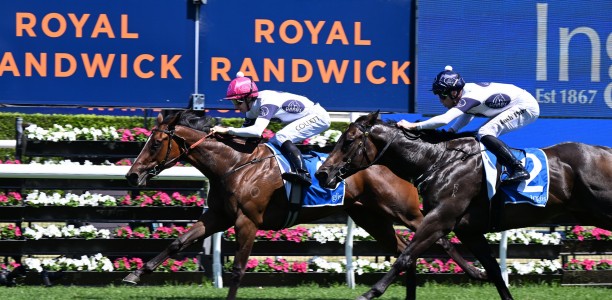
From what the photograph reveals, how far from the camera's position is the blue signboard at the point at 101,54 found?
9.59 metres

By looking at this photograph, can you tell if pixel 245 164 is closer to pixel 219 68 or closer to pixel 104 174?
pixel 104 174

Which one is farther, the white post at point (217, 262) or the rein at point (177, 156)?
the white post at point (217, 262)

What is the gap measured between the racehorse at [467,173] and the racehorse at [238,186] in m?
0.58

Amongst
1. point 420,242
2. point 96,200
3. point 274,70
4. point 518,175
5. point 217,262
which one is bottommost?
point 217,262

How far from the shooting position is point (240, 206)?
7629mm

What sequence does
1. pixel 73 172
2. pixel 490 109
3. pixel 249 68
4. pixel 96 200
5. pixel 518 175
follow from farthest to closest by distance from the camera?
pixel 249 68
pixel 96 200
pixel 73 172
pixel 490 109
pixel 518 175

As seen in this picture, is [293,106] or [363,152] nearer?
[363,152]

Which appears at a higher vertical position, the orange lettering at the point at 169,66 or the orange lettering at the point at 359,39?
the orange lettering at the point at 359,39

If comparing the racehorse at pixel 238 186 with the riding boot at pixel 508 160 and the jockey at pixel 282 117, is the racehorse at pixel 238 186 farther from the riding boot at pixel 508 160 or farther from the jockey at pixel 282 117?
the riding boot at pixel 508 160

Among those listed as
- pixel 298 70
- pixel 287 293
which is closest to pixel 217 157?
pixel 287 293

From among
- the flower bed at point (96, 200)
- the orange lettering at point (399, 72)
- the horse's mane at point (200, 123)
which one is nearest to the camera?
the horse's mane at point (200, 123)

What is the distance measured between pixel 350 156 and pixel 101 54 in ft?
11.2

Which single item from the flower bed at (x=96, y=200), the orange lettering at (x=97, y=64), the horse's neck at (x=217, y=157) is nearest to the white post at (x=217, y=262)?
the flower bed at (x=96, y=200)

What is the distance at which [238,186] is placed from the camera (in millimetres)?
7688
